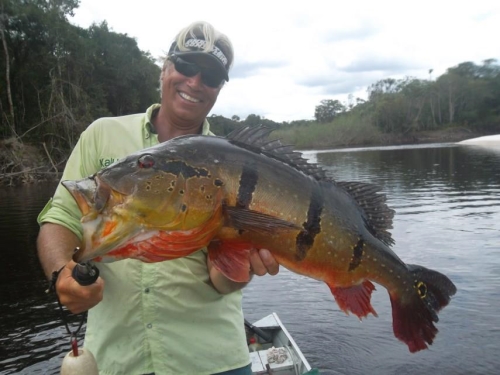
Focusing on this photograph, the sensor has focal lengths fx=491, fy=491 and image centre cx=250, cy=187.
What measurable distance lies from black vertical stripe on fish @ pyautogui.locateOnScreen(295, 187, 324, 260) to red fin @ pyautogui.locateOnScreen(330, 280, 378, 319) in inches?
19.2

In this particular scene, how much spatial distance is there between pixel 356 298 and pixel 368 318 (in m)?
8.74

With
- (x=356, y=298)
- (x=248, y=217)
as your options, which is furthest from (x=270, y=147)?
(x=356, y=298)

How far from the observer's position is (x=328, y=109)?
136 metres

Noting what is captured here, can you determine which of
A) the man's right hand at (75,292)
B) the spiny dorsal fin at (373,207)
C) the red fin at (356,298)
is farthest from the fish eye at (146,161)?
the red fin at (356,298)

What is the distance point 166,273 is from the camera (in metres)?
2.99

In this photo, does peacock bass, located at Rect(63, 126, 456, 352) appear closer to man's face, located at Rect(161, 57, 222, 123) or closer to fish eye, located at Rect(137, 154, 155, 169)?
fish eye, located at Rect(137, 154, 155, 169)

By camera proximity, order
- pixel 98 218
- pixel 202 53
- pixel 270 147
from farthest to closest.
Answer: pixel 202 53 → pixel 270 147 → pixel 98 218

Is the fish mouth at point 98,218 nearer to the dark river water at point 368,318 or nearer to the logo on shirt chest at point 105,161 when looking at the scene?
the logo on shirt chest at point 105,161

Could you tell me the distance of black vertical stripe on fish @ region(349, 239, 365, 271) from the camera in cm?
278

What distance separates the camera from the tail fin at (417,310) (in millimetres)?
3059

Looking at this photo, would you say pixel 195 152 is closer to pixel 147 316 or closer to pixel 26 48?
pixel 147 316

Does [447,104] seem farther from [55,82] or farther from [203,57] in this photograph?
[203,57]

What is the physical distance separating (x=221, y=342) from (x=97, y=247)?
131 cm

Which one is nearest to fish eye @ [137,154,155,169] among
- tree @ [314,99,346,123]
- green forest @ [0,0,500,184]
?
green forest @ [0,0,500,184]
